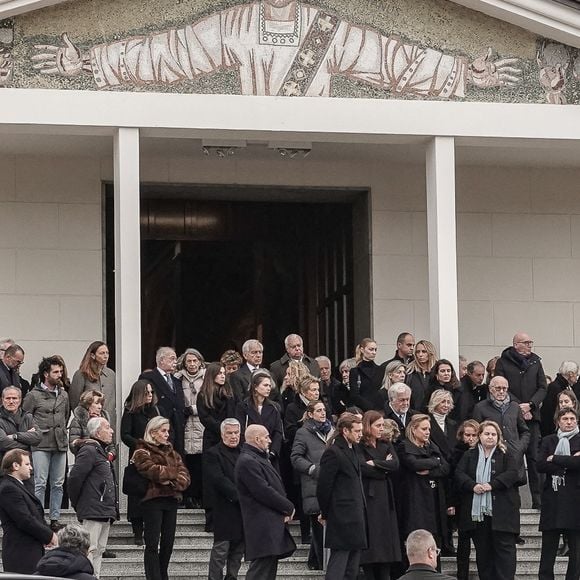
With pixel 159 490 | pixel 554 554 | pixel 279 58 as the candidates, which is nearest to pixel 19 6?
pixel 279 58

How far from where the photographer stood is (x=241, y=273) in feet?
82.6

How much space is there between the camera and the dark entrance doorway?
22781 mm

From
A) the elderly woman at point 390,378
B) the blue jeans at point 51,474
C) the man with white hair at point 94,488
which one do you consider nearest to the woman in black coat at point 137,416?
the blue jeans at point 51,474

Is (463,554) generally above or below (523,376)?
below

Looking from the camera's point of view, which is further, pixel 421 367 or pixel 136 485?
pixel 421 367

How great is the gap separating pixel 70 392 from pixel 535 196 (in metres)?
7.81

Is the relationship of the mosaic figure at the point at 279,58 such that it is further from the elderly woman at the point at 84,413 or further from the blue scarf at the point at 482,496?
the blue scarf at the point at 482,496

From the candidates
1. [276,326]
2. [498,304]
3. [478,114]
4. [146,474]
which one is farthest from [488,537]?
[276,326]

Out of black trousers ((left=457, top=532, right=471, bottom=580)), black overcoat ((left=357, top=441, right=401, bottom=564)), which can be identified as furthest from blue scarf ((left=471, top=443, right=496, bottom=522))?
black overcoat ((left=357, top=441, right=401, bottom=564))

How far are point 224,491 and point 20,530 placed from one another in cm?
213

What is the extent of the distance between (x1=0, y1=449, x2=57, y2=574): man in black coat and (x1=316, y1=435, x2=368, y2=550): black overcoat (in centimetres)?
243

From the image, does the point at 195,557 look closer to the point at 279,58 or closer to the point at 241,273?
the point at 279,58

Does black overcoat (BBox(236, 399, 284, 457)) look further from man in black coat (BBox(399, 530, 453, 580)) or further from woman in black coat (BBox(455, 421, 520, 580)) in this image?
man in black coat (BBox(399, 530, 453, 580))

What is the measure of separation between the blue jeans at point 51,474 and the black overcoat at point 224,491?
1729 millimetres
